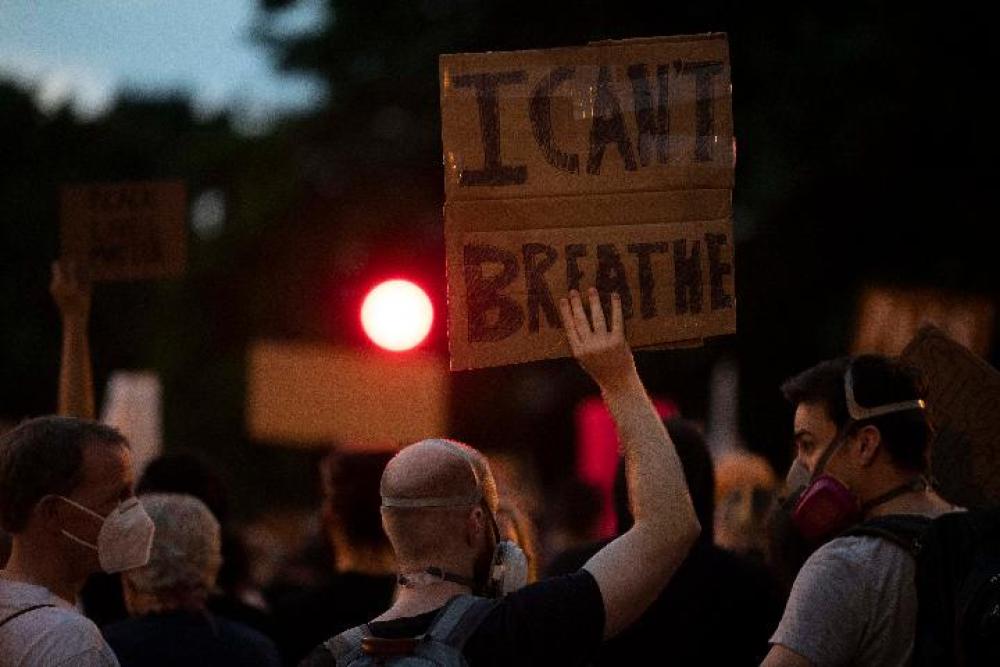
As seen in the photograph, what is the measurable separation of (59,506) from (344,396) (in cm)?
508

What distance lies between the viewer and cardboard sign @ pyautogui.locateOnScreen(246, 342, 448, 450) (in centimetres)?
873

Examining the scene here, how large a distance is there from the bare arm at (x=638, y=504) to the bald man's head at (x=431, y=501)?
0.98ft

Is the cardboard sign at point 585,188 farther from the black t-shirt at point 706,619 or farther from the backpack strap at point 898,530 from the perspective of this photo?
the black t-shirt at point 706,619

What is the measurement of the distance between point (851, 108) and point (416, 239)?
6.69 meters

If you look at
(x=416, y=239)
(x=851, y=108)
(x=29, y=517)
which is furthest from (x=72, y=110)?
(x=29, y=517)

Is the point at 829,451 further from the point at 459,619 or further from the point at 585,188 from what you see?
the point at 459,619

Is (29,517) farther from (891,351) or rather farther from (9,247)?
(9,247)

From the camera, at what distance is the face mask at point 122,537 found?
3.93 meters

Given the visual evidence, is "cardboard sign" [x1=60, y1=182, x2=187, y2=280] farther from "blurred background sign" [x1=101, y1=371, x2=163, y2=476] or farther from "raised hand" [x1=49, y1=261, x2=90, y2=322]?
"blurred background sign" [x1=101, y1=371, x2=163, y2=476]

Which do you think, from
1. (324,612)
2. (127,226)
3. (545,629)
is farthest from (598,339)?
(127,226)

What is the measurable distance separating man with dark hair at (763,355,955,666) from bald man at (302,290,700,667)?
0.60 m

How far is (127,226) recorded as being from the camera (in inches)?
258

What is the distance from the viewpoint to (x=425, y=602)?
11.3ft

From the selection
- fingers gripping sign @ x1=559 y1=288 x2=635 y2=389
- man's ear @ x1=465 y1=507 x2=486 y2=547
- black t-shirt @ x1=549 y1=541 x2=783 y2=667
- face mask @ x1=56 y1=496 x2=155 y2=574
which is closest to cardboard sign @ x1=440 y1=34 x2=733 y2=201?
fingers gripping sign @ x1=559 y1=288 x2=635 y2=389
